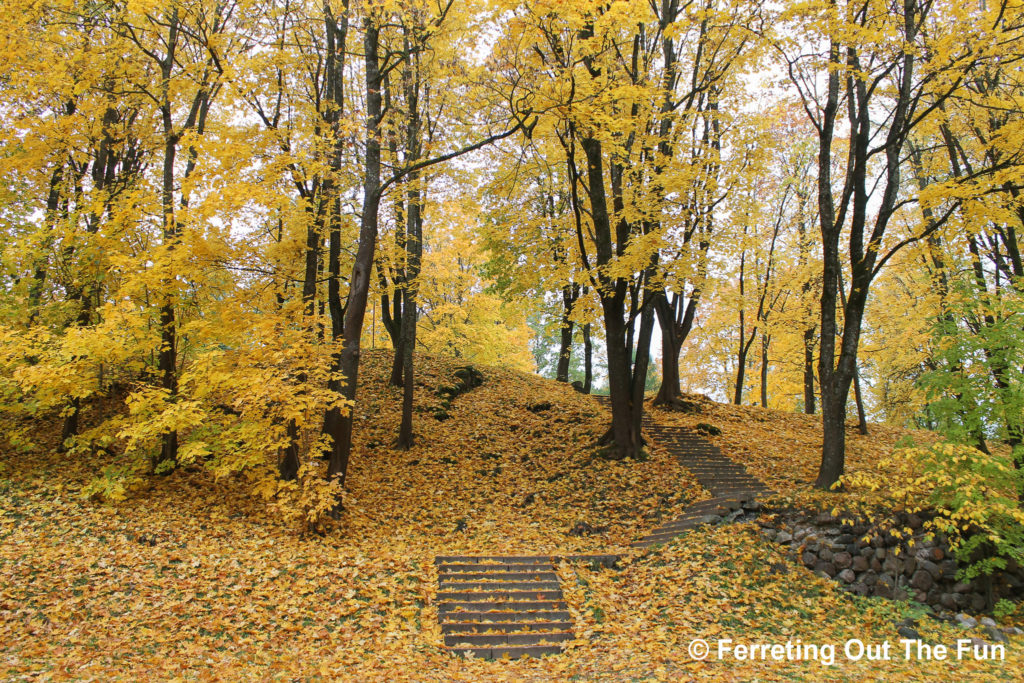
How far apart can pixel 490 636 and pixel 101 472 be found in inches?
268

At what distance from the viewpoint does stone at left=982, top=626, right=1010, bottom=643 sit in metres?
5.79

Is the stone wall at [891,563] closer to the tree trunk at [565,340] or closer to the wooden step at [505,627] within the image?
the wooden step at [505,627]

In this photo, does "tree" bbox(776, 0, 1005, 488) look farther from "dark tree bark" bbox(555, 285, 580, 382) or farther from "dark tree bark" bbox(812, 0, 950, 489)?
"dark tree bark" bbox(555, 285, 580, 382)

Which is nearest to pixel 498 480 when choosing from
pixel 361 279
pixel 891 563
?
pixel 361 279

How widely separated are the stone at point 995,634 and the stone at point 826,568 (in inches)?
61.1

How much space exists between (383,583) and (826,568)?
6.01 metres

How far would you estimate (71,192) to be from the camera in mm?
10695

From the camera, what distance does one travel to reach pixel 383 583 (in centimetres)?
685

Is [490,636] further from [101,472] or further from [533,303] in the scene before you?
[533,303]

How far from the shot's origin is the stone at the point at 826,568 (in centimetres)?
719

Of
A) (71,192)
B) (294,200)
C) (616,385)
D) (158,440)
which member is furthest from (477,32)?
(158,440)

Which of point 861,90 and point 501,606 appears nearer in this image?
point 501,606

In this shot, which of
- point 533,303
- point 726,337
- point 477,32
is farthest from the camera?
point 726,337

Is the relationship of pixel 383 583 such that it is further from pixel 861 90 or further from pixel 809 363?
pixel 809 363
